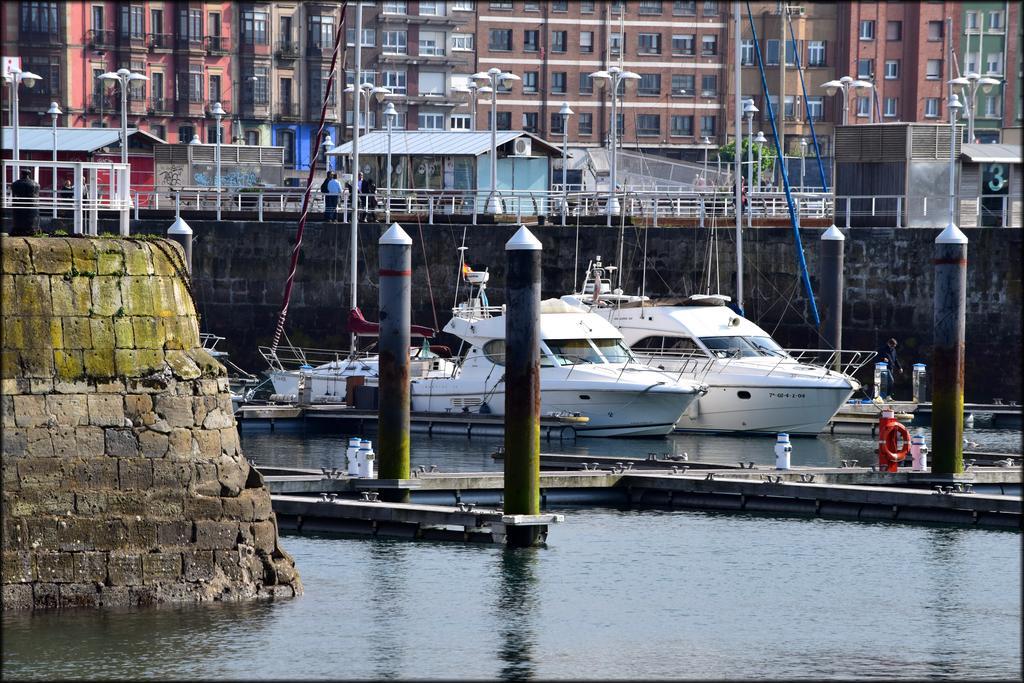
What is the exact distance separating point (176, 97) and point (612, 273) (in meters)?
51.1

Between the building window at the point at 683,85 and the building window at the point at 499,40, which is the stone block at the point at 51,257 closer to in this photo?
the building window at the point at 499,40

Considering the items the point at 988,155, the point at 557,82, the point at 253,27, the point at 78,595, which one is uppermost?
the point at 253,27

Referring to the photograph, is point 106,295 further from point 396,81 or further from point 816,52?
point 816,52

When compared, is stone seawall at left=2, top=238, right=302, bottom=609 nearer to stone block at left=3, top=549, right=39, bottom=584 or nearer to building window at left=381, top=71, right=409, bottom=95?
stone block at left=3, top=549, right=39, bottom=584

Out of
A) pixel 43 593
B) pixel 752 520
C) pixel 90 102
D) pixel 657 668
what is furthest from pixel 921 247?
pixel 90 102

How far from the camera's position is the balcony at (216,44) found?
307 ft

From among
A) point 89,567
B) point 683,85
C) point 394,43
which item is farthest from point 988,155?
point 394,43

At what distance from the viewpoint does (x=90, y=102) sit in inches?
3580

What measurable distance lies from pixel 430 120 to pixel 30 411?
285 feet

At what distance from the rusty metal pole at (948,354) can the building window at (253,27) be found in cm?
7286

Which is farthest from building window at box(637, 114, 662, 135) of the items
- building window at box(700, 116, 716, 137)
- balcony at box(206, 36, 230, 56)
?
balcony at box(206, 36, 230, 56)

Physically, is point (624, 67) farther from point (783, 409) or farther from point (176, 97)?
point (783, 409)

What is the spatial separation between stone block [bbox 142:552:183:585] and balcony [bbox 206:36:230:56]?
79.1 meters

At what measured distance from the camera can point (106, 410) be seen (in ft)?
53.8
